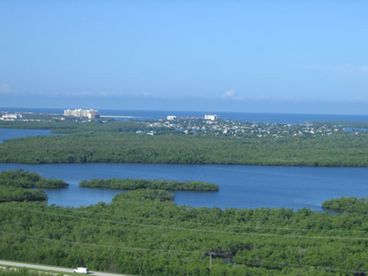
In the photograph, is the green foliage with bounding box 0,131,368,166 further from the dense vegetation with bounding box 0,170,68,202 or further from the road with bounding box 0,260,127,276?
the road with bounding box 0,260,127,276

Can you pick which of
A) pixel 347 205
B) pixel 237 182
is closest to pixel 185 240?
pixel 347 205

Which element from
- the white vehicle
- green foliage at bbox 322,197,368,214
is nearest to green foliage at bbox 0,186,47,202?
green foliage at bbox 322,197,368,214

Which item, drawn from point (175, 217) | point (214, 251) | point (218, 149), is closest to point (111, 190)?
point (175, 217)

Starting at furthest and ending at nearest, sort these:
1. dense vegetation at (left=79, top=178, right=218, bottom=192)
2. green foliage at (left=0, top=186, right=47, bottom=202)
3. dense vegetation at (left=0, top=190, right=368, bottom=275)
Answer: dense vegetation at (left=79, top=178, right=218, bottom=192) → green foliage at (left=0, top=186, right=47, bottom=202) → dense vegetation at (left=0, top=190, right=368, bottom=275)

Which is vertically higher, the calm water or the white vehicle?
the white vehicle

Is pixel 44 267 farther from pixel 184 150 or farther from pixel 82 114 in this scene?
pixel 82 114
